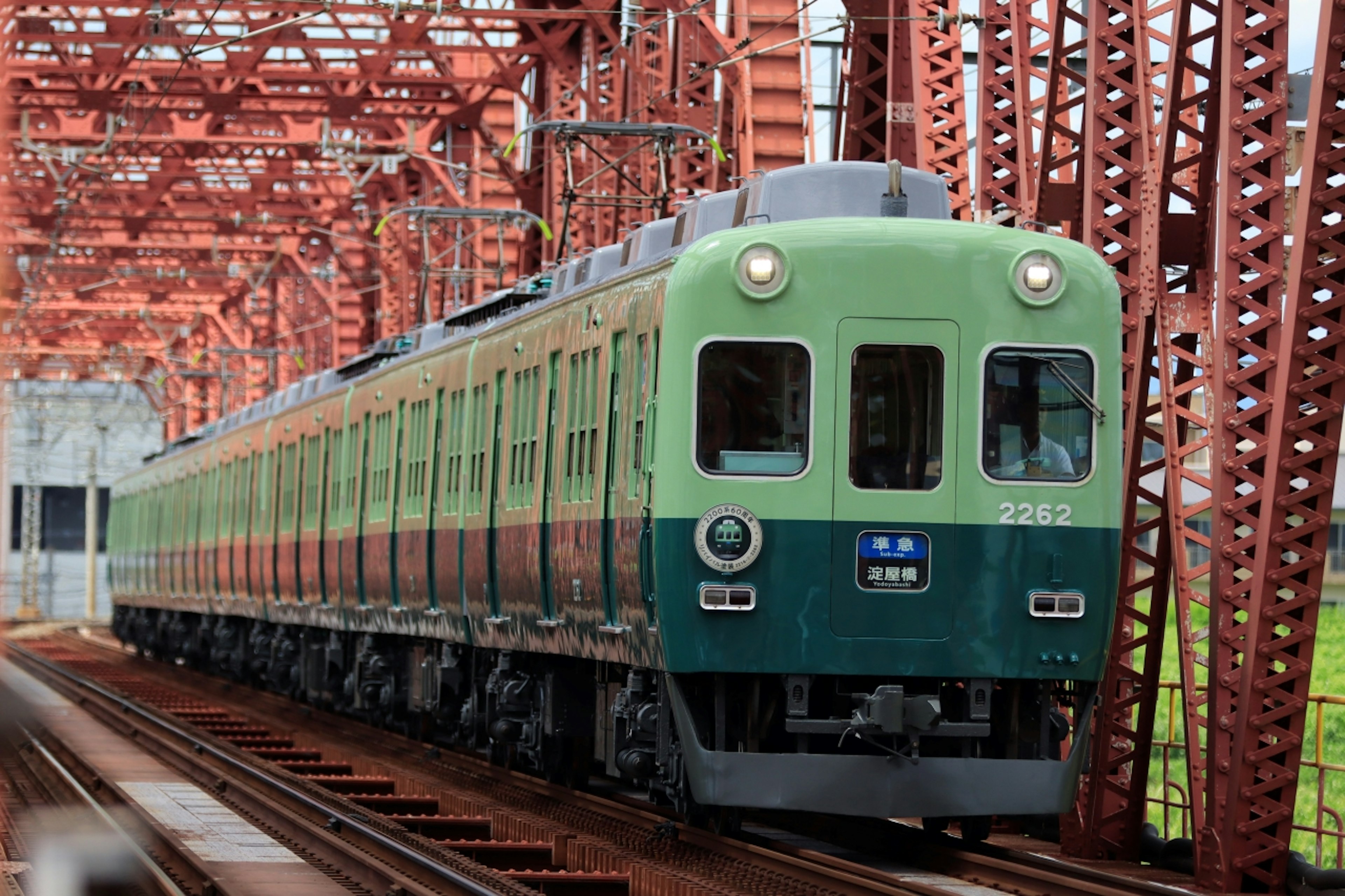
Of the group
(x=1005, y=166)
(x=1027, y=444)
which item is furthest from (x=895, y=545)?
(x=1005, y=166)

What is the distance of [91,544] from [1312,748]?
46.1 metres

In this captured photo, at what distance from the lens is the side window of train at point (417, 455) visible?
17422 millimetres

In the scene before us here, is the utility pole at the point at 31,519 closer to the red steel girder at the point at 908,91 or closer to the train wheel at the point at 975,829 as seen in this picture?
the red steel girder at the point at 908,91

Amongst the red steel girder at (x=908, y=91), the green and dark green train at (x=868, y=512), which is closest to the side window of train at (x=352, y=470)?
the red steel girder at (x=908, y=91)

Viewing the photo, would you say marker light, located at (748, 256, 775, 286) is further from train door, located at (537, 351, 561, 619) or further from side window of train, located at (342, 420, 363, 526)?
side window of train, located at (342, 420, 363, 526)

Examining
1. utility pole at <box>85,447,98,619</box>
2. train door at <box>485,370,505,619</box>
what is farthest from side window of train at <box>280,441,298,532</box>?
utility pole at <box>85,447,98,619</box>

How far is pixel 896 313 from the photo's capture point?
1027 centimetres

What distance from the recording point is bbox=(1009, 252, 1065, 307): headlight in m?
10.3

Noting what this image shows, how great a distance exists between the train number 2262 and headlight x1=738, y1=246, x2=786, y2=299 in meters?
1.44

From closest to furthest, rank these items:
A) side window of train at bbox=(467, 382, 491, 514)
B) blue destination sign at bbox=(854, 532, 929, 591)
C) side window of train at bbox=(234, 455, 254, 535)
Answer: blue destination sign at bbox=(854, 532, 929, 591)
side window of train at bbox=(467, 382, 491, 514)
side window of train at bbox=(234, 455, 254, 535)

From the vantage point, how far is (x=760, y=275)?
33.6 ft

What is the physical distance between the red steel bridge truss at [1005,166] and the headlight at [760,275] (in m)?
1.41

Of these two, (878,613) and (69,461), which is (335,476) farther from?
(69,461)

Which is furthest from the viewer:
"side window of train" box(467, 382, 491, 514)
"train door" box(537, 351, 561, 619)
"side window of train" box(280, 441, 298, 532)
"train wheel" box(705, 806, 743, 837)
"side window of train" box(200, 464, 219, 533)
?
"side window of train" box(200, 464, 219, 533)
